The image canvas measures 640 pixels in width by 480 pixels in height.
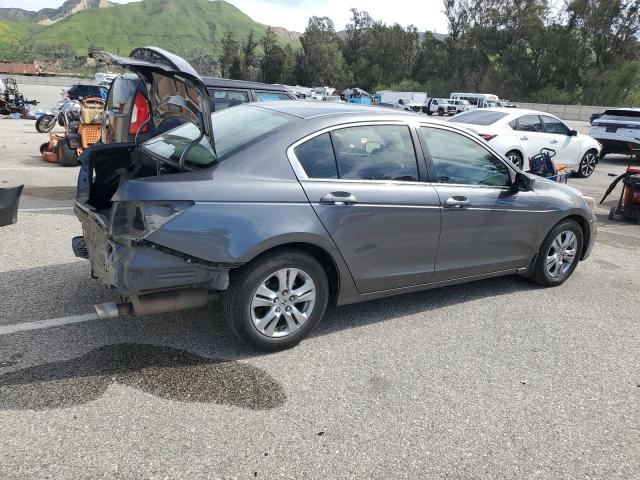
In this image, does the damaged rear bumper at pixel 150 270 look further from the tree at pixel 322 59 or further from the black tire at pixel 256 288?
the tree at pixel 322 59

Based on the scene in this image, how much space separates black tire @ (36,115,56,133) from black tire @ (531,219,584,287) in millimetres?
16129

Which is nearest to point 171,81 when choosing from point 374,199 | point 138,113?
point 374,199

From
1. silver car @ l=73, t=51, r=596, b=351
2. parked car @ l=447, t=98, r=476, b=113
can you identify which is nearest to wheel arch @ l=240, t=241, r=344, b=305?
silver car @ l=73, t=51, r=596, b=351

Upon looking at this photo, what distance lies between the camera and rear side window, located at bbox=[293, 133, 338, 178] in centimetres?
356

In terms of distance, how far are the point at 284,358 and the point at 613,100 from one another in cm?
6471

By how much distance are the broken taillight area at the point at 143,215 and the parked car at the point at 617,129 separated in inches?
632

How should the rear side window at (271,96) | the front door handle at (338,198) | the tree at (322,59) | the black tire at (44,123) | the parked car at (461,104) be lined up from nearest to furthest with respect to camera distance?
the front door handle at (338,198) → the rear side window at (271,96) → the black tire at (44,123) → the parked car at (461,104) → the tree at (322,59)

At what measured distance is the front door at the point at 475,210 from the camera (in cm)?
418

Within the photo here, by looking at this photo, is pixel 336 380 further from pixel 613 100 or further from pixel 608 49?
pixel 608 49

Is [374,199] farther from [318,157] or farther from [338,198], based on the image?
[318,157]

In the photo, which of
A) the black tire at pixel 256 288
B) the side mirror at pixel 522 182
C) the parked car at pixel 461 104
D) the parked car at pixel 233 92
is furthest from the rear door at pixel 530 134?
the parked car at pixel 461 104

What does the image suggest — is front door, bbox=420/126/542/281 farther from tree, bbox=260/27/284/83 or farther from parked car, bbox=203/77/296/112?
tree, bbox=260/27/284/83

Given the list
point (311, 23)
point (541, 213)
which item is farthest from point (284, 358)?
point (311, 23)

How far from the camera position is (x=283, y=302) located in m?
3.50
